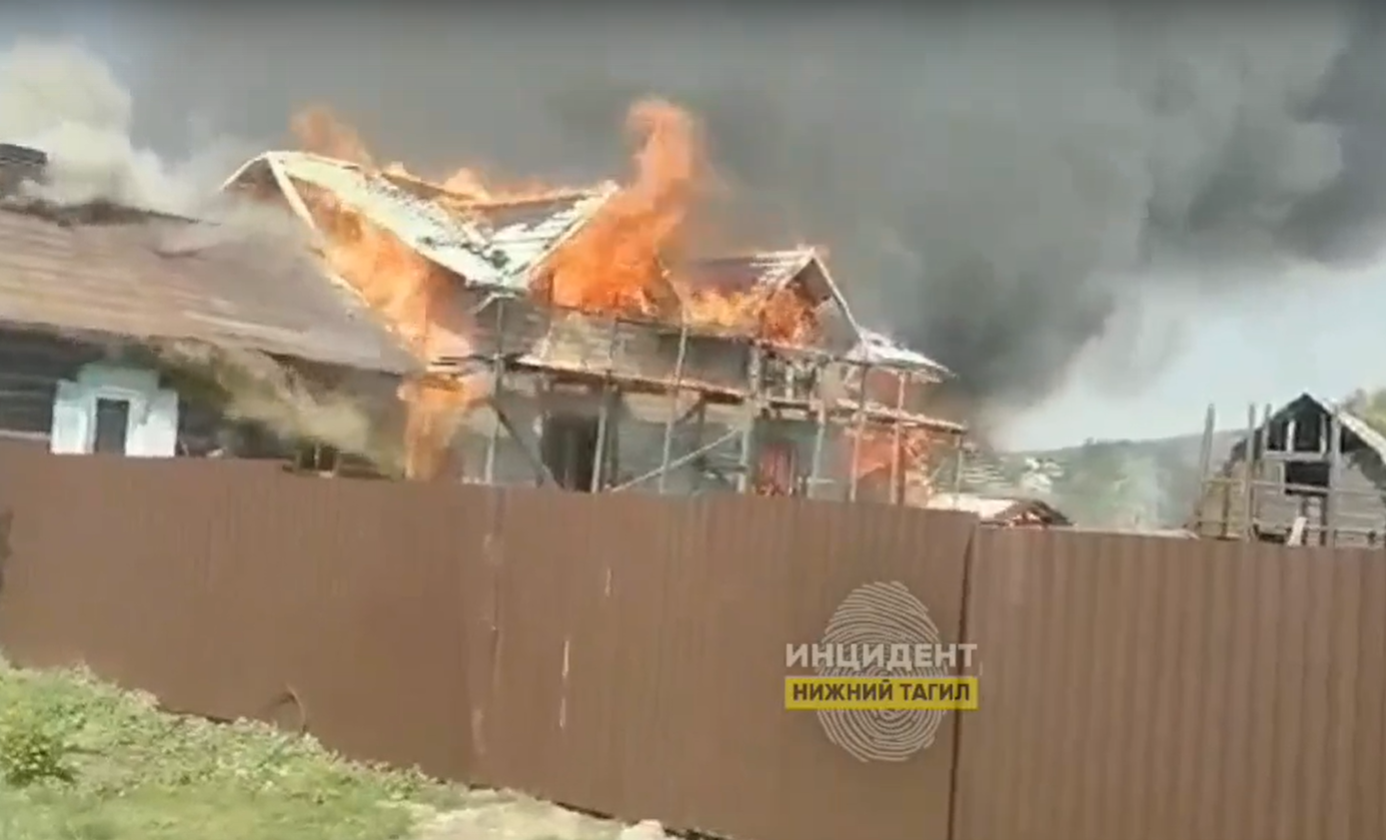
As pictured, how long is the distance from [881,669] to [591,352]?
26.6ft

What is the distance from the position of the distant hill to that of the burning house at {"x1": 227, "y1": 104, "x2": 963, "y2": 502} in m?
1.42

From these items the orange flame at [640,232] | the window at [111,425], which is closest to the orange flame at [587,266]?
the orange flame at [640,232]

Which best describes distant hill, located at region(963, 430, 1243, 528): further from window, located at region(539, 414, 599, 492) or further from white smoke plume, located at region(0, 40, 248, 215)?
white smoke plume, located at region(0, 40, 248, 215)

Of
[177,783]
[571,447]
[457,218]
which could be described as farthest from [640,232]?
[177,783]

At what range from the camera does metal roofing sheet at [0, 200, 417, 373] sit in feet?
42.8

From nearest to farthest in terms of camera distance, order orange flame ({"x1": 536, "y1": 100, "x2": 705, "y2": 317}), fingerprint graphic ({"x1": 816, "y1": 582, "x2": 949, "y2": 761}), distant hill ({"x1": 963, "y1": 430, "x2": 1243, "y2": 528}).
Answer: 1. fingerprint graphic ({"x1": 816, "y1": 582, "x2": 949, "y2": 761})
2. distant hill ({"x1": 963, "y1": 430, "x2": 1243, "y2": 528})
3. orange flame ({"x1": 536, "y1": 100, "x2": 705, "y2": 317})

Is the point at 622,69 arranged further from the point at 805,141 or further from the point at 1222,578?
the point at 1222,578

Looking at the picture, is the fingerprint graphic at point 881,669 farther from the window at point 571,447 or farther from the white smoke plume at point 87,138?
the white smoke plume at point 87,138

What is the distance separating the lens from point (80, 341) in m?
12.8

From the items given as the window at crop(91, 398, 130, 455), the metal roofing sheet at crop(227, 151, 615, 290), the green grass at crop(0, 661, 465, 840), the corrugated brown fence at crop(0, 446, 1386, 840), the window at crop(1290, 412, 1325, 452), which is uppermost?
the metal roofing sheet at crop(227, 151, 615, 290)

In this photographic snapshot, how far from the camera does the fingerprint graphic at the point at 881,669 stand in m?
5.89

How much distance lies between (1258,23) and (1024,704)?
23.3 ft

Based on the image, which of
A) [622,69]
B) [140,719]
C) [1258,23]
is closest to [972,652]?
[140,719]

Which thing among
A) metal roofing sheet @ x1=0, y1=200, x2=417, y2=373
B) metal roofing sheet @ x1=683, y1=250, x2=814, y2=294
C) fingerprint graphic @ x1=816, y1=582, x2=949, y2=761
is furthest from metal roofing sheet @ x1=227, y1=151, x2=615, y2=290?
fingerprint graphic @ x1=816, y1=582, x2=949, y2=761
